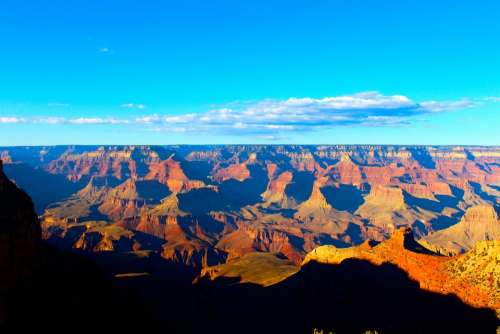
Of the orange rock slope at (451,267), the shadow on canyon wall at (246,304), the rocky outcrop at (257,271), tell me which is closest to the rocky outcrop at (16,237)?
the shadow on canyon wall at (246,304)

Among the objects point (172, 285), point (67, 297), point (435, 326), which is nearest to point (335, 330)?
point (435, 326)

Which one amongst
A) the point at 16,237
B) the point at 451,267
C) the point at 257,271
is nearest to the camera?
the point at 16,237

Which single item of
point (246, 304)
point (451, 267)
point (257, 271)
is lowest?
point (257, 271)

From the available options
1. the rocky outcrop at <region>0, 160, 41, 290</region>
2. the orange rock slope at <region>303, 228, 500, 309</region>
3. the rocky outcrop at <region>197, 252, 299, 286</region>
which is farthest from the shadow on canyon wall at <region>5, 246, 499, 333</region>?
the rocky outcrop at <region>197, 252, 299, 286</region>

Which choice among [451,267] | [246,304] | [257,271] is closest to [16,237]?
[246,304]

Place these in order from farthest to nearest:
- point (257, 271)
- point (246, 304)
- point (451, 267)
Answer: point (257, 271), point (246, 304), point (451, 267)

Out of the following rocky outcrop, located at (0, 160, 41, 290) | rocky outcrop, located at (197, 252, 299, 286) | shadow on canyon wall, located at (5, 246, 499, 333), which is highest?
rocky outcrop, located at (0, 160, 41, 290)

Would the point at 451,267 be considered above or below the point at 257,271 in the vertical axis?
above

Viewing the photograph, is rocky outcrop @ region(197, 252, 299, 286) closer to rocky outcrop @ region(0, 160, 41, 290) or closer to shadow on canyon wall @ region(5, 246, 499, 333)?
shadow on canyon wall @ region(5, 246, 499, 333)

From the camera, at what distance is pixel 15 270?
71.3m

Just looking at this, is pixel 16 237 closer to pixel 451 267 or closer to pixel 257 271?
pixel 451 267

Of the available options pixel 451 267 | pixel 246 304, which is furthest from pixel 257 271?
pixel 451 267

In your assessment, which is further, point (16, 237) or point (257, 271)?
point (257, 271)

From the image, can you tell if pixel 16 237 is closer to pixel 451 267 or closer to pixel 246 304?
pixel 246 304
